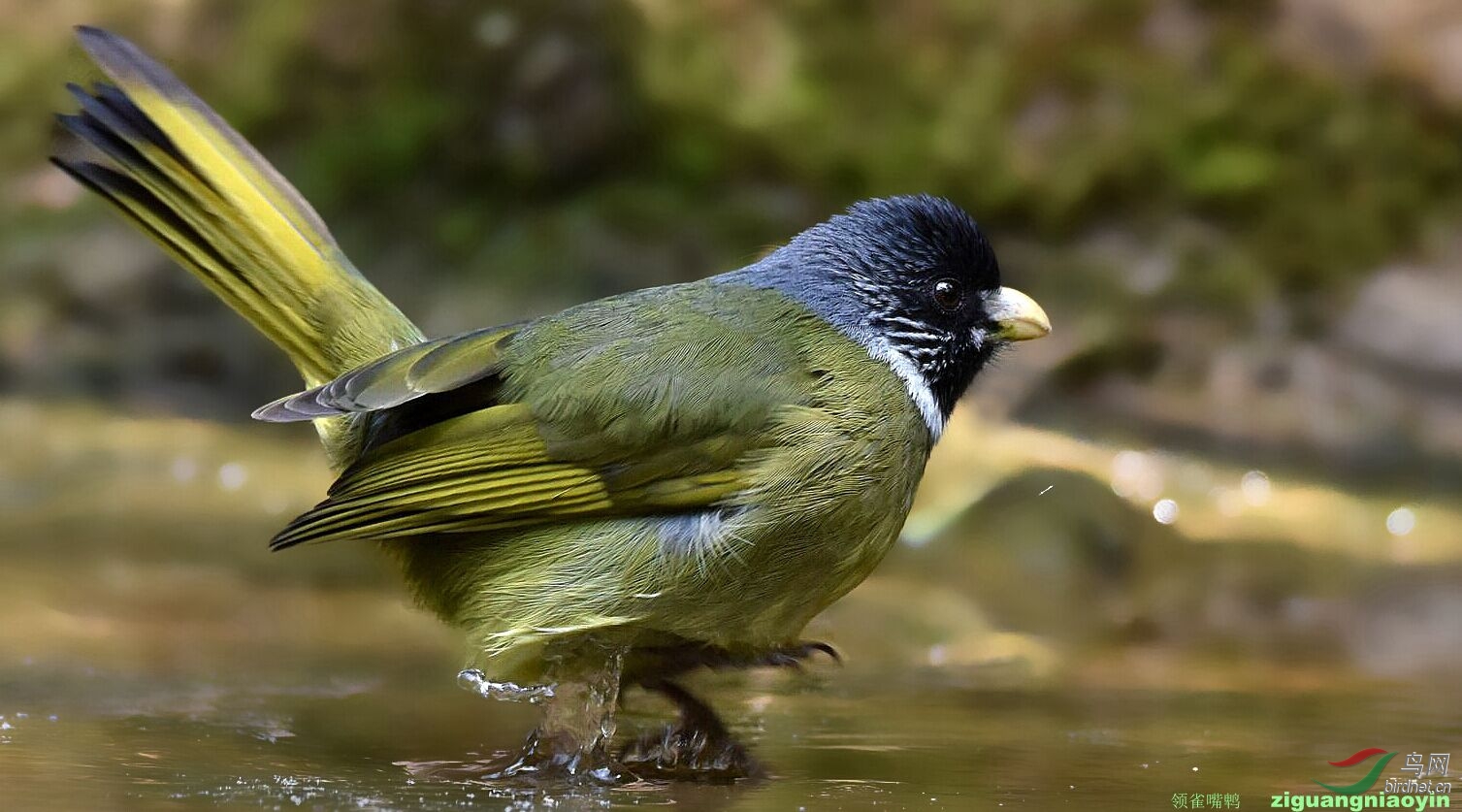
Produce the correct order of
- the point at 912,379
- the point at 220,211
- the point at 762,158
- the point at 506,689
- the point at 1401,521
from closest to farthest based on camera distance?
the point at 506,689, the point at 912,379, the point at 220,211, the point at 1401,521, the point at 762,158

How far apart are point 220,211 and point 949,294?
75.2 inches

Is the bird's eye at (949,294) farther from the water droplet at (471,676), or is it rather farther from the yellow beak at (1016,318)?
the water droplet at (471,676)

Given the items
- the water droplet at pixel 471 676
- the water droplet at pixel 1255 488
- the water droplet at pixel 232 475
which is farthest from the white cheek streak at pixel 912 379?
the water droplet at pixel 232 475

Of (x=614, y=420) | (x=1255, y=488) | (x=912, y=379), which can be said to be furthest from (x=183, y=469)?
(x=1255, y=488)

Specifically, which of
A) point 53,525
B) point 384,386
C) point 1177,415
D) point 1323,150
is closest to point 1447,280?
point 1323,150

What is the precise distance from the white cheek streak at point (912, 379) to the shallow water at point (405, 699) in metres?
0.76

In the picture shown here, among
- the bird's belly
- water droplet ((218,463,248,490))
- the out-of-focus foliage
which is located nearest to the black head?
the bird's belly

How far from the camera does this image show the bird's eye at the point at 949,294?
4.14 metres

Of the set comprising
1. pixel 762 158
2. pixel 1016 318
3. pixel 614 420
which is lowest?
pixel 614 420

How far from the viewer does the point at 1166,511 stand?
21.6ft

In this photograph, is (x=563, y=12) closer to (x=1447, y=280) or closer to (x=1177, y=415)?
(x=1177, y=415)

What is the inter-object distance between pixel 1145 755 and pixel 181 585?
3262 mm

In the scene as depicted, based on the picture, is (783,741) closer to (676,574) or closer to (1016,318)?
(676,574)

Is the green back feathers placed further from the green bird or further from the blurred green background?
the blurred green background
